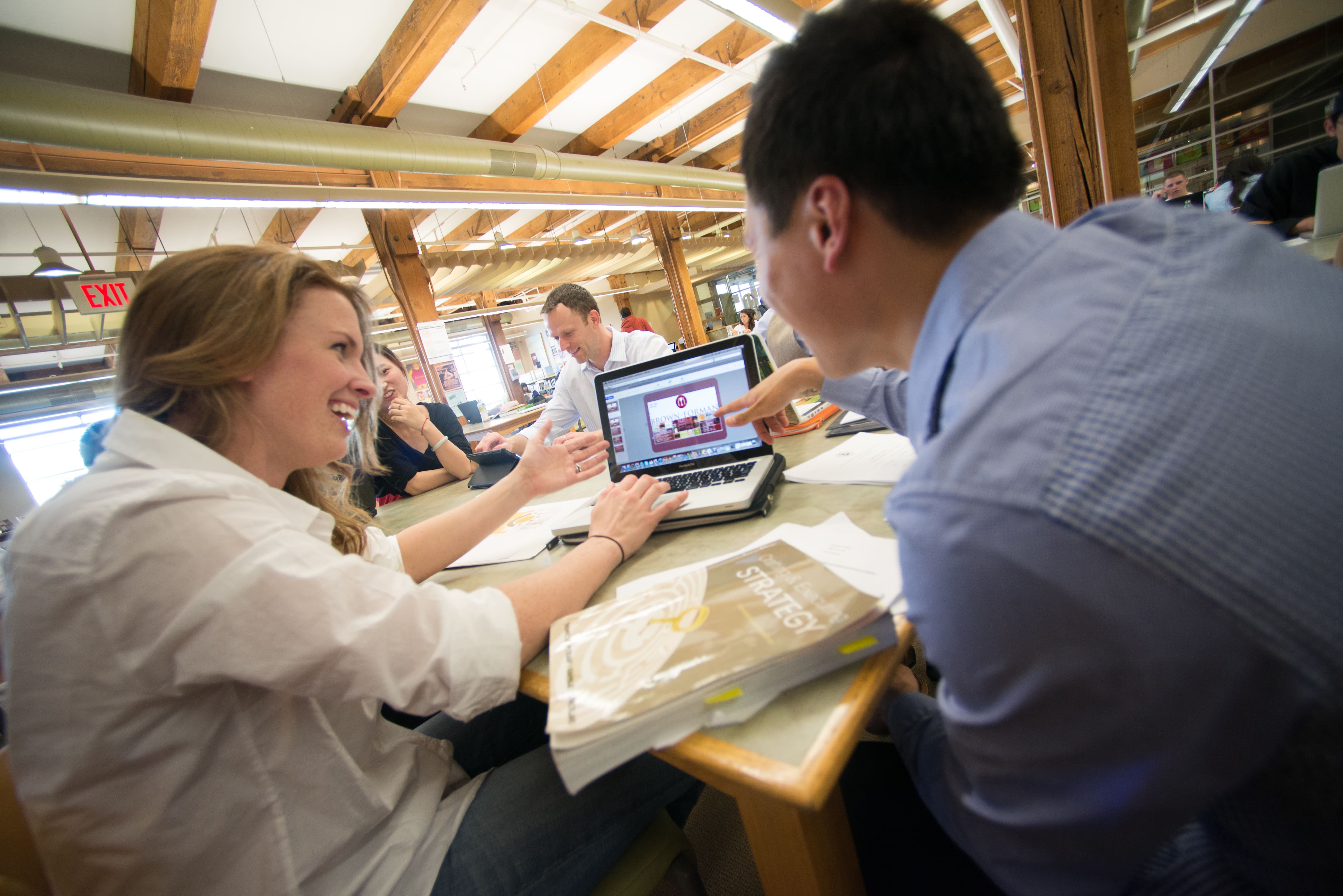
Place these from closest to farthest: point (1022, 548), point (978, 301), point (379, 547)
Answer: point (1022, 548), point (978, 301), point (379, 547)

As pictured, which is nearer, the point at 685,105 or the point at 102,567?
the point at 102,567

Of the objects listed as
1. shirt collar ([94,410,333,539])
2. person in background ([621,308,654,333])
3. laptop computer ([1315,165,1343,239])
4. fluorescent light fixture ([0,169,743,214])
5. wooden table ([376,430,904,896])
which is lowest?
wooden table ([376,430,904,896])

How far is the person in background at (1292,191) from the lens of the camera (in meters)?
3.71

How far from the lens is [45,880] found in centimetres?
76

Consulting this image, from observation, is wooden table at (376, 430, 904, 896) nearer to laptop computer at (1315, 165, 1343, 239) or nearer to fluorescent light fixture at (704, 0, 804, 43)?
fluorescent light fixture at (704, 0, 804, 43)

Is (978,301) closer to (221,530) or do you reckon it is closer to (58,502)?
(221,530)

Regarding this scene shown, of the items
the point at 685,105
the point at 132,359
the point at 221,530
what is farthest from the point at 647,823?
the point at 685,105

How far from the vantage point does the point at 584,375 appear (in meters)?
3.24

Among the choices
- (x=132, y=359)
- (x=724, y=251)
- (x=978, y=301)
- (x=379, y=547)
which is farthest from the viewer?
(x=724, y=251)

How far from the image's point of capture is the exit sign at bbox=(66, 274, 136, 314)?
383 centimetres

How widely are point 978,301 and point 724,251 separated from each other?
562 inches

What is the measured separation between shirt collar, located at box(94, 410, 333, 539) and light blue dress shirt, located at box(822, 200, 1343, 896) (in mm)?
977

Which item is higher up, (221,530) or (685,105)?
(685,105)

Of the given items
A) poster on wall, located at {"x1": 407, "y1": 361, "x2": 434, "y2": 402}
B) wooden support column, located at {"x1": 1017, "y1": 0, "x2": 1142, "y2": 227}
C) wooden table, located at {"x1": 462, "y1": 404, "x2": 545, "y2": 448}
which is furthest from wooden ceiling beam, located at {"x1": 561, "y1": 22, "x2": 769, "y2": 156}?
poster on wall, located at {"x1": 407, "y1": 361, "x2": 434, "y2": 402}
